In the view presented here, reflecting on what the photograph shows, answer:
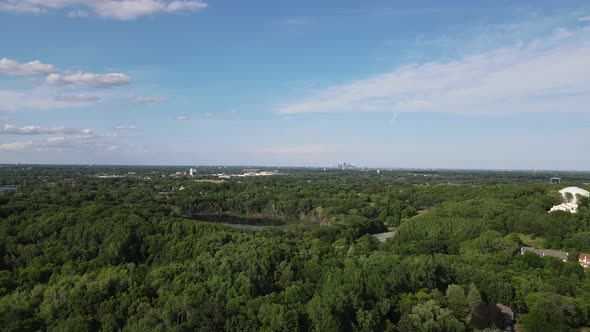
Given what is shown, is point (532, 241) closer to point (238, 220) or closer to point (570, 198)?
point (570, 198)

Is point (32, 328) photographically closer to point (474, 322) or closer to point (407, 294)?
point (407, 294)

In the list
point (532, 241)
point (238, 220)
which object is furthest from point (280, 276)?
point (238, 220)

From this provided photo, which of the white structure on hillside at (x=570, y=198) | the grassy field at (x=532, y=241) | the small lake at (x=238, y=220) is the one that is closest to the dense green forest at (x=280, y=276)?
the grassy field at (x=532, y=241)

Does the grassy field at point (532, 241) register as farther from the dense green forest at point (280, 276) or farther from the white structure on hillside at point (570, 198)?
the white structure on hillside at point (570, 198)

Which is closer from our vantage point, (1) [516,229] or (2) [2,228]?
(2) [2,228]

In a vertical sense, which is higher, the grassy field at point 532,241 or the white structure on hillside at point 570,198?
the white structure on hillside at point 570,198

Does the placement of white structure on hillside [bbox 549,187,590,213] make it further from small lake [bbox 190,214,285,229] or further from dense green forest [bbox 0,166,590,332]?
small lake [bbox 190,214,285,229]

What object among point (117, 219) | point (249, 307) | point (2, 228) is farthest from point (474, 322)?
point (2, 228)

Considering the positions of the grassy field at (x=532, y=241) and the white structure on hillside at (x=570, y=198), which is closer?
the grassy field at (x=532, y=241)
